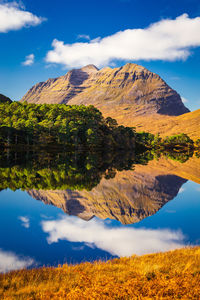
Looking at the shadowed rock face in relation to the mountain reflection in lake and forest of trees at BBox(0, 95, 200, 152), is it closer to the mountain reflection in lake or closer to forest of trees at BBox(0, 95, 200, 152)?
the mountain reflection in lake

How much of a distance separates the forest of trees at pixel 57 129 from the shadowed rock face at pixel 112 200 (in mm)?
78077

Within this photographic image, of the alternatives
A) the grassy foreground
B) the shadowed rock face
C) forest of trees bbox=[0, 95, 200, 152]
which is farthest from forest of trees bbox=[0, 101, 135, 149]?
the grassy foreground

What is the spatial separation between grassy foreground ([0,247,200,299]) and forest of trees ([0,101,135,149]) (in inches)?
3917

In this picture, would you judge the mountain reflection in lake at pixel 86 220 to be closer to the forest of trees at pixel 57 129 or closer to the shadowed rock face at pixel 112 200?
the shadowed rock face at pixel 112 200

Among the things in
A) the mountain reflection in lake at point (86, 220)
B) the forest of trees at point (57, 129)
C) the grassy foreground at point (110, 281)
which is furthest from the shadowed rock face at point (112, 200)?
the forest of trees at point (57, 129)

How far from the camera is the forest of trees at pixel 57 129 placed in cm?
10925

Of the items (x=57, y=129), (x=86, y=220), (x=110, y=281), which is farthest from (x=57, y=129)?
(x=110, y=281)

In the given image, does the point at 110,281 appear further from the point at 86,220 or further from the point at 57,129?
the point at 57,129

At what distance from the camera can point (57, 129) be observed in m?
114

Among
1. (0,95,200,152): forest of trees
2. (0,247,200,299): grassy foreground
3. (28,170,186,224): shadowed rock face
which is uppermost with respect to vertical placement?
(0,95,200,152): forest of trees

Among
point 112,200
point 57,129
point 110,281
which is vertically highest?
point 57,129

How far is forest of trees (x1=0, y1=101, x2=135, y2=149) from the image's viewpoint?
358ft

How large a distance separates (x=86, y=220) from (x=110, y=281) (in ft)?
41.7

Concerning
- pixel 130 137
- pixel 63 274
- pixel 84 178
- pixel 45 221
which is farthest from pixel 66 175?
pixel 130 137
